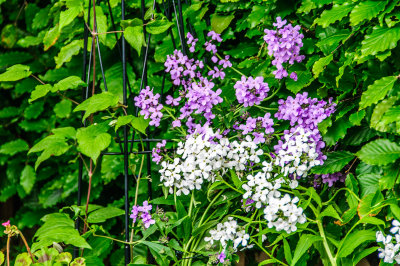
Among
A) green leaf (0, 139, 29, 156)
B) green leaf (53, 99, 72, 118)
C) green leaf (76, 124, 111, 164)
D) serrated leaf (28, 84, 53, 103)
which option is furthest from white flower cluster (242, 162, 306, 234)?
green leaf (0, 139, 29, 156)

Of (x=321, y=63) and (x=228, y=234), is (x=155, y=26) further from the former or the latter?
(x=228, y=234)

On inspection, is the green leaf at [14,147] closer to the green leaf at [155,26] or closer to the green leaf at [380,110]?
the green leaf at [155,26]

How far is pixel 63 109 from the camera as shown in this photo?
2.49m

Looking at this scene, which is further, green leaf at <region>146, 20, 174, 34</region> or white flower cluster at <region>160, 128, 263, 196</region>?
green leaf at <region>146, 20, 174, 34</region>

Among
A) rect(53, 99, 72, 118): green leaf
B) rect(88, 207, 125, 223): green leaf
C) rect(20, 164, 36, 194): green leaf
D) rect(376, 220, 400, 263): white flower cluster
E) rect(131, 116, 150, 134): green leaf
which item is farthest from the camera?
rect(20, 164, 36, 194): green leaf

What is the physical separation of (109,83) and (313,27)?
3.40 ft

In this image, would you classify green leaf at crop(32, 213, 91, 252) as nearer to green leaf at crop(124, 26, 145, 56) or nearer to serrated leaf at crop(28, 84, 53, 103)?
serrated leaf at crop(28, 84, 53, 103)

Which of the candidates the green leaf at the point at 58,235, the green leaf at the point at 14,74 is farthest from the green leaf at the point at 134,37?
the green leaf at the point at 58,235

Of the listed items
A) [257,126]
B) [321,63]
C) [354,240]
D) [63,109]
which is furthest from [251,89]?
[63,109]

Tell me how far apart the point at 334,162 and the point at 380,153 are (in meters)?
0.17

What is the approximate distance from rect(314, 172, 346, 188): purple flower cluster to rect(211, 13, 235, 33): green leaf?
0.75 meters

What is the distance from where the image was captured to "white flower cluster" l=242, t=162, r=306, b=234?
50.6 inches

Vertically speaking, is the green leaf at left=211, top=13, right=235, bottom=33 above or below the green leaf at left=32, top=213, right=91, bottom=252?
above

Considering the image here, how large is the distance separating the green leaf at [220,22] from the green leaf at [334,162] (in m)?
0.72
